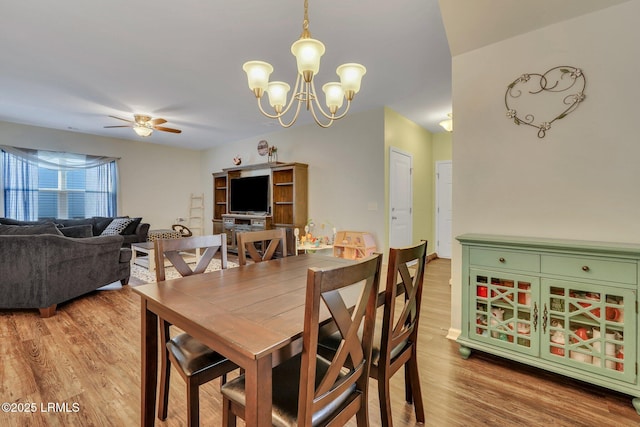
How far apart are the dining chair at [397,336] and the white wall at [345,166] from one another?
9.52 ft

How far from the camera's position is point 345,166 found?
15.6 ft

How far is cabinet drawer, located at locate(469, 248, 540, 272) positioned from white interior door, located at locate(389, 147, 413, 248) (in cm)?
241

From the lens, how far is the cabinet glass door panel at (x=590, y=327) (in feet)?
5.12

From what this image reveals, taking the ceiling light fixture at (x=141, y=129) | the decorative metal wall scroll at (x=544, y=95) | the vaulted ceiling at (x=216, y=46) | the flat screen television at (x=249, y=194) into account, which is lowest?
the flat screen television at (x=249, y=194)

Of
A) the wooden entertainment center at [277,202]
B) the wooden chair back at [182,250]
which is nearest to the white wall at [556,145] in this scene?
the wooden chair back at [182,250]

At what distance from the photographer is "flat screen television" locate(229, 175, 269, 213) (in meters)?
5.81

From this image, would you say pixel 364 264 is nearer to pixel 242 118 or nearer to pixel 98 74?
pixel 98 74

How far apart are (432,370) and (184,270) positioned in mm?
1768

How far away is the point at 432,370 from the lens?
1.95 meters

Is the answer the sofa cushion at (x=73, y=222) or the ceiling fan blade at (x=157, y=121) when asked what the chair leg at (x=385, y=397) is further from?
the sofa cushion at (x=73, y=222)

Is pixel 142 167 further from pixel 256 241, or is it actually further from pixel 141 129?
pixel 256 241

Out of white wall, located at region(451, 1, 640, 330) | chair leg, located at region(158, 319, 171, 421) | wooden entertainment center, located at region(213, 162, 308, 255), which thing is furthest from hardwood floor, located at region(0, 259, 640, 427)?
wooden entertainment center, located at region(213, 162, 308, 255)

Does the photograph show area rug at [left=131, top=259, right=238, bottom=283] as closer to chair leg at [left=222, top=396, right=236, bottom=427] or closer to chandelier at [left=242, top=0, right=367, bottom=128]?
chandelier at [left=242, top=0, right=367, bottom=128]

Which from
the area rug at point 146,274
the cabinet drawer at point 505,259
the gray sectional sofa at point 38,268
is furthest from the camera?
the area rug at point 146,274
